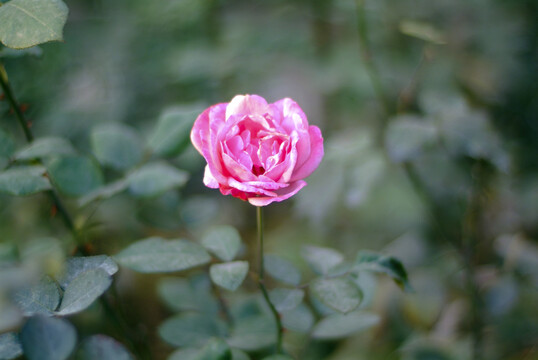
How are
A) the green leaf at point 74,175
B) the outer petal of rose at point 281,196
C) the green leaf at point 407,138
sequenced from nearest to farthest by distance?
the outer petal of rose at point 281,196 < the green leaf at point 74,175 < the green leaf at point 407,138

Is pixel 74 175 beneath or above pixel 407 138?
above

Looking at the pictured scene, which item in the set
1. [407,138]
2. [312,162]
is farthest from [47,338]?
[407,138]

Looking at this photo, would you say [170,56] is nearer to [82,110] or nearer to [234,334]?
[82,110]

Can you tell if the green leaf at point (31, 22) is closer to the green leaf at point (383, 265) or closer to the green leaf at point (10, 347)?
the green leaf at point (10, 347)

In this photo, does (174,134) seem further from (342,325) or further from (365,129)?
(365,129)

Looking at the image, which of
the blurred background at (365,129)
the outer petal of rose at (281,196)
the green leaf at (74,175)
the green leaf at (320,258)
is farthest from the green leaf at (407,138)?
the green leaf at (74,175)

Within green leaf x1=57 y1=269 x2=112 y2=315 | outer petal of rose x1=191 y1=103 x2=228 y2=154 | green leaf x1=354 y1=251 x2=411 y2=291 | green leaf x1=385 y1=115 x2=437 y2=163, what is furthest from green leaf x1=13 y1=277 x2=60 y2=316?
green leaf x1=385 y1=115 x2=437 y2=163
